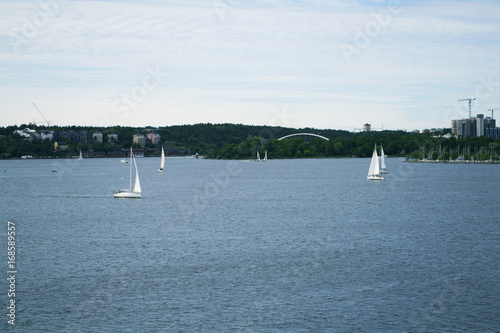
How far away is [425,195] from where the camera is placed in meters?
85.9

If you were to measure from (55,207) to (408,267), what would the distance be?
165 feet

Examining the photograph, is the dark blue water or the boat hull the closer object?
the dark blue water

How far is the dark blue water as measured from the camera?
2720cm

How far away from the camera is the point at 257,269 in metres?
36.1

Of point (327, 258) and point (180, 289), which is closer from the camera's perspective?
point (180, 289)

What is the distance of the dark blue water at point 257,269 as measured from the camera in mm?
27203

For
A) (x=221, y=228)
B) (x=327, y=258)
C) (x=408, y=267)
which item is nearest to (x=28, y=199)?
(x=221, y=228)

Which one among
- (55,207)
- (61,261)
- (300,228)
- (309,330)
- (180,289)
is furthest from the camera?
(55,207)

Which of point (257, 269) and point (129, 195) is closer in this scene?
point (257, 269)

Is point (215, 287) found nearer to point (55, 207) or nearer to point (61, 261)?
point (61, 261)

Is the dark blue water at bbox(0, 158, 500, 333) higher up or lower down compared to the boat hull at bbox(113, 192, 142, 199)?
lower down

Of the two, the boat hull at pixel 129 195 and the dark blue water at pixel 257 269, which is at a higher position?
the boat hull at pixel 129 195

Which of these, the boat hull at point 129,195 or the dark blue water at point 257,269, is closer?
the dark blue water at point 257,269

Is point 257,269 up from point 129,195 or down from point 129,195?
down
